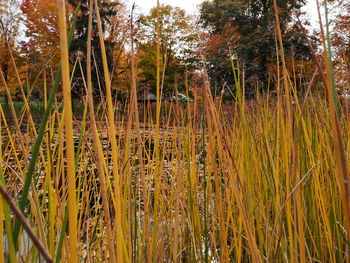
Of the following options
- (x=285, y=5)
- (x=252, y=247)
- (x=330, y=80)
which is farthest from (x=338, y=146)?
(x=285, y=5)

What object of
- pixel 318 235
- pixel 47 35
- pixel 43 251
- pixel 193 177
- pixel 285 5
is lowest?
pixel 318 235

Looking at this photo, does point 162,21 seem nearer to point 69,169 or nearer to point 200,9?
point 200,9

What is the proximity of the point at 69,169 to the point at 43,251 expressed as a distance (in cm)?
7

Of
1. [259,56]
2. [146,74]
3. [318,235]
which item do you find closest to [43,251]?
[318,235]

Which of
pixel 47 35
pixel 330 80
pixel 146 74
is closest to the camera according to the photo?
pixel 330 80

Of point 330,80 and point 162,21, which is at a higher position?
point 162,21

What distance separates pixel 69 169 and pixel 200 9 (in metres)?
13.9

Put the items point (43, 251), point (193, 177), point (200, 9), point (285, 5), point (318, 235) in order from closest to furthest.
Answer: point (43, 251) < point (318, 235) < point (193, 177) < point (285, 5) < point (200, 9)

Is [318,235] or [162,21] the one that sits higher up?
[162,21]

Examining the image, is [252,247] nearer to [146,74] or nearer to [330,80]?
[330,80]

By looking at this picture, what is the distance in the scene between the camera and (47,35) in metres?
9.67

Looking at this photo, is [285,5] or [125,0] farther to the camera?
[125,0]

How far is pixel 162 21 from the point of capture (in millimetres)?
14953

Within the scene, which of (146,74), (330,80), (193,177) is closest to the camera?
(330,80)
